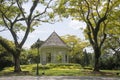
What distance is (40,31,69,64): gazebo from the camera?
52550mm

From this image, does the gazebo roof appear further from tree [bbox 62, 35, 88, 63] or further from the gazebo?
tree [bbox 62, 35, 88, 63]

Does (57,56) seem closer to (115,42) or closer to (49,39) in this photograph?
(49,39)

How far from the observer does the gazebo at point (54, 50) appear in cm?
5255

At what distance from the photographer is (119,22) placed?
135 ft

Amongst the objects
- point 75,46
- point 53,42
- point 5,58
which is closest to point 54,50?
point 53,42

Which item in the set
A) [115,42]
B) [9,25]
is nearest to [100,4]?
[9,25]

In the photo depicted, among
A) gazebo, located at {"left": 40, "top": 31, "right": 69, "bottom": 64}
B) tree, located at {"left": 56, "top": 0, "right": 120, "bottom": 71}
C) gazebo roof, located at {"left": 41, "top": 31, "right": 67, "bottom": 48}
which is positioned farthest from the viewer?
gazebo, located at {"left": 40, "top": 31, "right": 69, "bottom": 64}

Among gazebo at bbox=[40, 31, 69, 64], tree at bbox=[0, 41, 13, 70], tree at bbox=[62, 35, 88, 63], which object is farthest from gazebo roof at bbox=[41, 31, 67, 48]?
tree at bbox=[62, 35, 88, 63]

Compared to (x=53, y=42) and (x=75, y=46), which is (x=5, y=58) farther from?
(x=75, y=46)

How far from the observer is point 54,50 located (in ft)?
173

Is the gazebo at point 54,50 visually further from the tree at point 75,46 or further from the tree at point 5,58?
the tree at point 75,46

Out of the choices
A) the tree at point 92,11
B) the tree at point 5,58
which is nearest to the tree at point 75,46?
the tree at point 5,58

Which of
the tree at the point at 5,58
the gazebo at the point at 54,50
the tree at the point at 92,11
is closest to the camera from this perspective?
the tree at the point at 92,11

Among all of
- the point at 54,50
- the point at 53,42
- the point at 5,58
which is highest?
the point at 53,42
